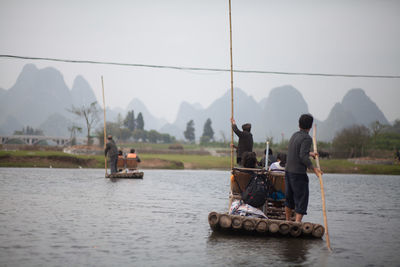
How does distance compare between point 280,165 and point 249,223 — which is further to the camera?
point 280,165

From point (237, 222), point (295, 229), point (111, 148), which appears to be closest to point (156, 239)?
point (237, 222)

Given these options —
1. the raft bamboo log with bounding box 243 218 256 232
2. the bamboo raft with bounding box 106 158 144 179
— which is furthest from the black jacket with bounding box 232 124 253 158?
the bamboo raft with bounding box 106 158 144 179

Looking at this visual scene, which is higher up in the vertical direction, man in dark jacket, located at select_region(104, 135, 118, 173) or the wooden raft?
man in dark jacket, located at select_region(104, 135, 118, 173)

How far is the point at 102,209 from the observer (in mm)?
13953

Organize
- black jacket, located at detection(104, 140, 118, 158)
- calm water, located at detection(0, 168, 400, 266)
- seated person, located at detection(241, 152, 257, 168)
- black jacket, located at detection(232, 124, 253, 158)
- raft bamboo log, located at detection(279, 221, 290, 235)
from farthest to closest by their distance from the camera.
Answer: black jacket, located at detection(104, 140, 118, 158)
black jacket, located at detection(232, 124, 253, 158)
seated person, located at detection(241, 152, 257, 168)
raft bamboo log, located at detection(279, 221, 290, 235)
calm water, located at detection(0, 168, 400, 266)

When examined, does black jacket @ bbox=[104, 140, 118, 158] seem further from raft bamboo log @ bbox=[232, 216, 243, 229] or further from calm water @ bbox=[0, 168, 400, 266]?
raft bamboo log @ bbox=[232, 216, 243, 229]

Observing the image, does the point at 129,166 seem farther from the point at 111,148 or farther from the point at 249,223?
the point at 249,223

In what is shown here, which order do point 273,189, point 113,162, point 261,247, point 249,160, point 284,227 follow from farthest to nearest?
point 113,162
point 273,189
point 249,160
point 284,227
point 261,247

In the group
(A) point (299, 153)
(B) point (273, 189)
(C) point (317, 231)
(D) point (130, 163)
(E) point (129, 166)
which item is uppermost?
(A) point (299, 153)

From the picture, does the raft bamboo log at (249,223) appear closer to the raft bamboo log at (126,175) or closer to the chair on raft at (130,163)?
the raft bamboo log at (126,175)

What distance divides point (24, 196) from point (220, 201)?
6.96 metres

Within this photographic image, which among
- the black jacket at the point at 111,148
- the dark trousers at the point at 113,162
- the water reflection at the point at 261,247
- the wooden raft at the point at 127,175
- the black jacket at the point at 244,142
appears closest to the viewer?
the water reflection at the point at 261,247

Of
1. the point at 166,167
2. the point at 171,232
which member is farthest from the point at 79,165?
the point at 171,232

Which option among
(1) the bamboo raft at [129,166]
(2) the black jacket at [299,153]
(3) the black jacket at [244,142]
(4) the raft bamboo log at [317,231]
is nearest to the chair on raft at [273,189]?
(2) the black jacket at [299,153]
